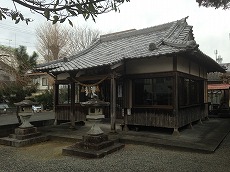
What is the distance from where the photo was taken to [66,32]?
33.0 meters

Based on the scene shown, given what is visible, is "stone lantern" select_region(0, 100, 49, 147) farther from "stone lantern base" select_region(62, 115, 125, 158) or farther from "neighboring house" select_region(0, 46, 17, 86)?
"neighboring house" select_region(0, 46, 17, 86)

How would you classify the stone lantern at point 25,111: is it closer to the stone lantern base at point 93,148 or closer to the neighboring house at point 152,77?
the neighboring house at point 152,77

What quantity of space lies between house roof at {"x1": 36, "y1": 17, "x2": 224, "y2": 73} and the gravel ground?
147 inches

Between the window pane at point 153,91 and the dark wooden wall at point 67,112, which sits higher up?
the window pane at point 153,91

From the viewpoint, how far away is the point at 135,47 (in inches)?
480

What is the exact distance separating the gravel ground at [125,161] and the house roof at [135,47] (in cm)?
374

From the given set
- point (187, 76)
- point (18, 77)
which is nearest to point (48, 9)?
point (187, 76)

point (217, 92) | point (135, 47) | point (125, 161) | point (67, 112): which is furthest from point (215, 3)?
point (217, 92)

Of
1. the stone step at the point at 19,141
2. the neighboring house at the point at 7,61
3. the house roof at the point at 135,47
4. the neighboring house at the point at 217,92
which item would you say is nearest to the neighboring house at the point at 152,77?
the house roof at the point at 135,47

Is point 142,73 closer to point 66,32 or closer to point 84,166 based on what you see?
point 84,166

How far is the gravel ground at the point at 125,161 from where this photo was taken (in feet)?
19.8

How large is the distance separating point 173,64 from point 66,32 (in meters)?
26.2

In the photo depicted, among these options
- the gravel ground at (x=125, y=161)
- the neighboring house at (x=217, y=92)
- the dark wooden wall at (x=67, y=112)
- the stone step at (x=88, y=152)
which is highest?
the neighboring house at (x=217, y=92)

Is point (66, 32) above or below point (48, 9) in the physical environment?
above
